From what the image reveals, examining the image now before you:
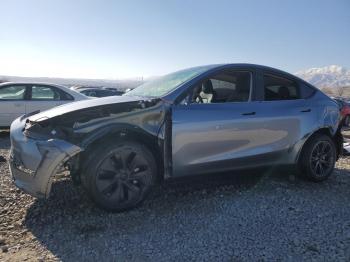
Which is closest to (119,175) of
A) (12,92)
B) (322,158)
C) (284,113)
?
(284,113)

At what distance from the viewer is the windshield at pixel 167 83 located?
4773 mm

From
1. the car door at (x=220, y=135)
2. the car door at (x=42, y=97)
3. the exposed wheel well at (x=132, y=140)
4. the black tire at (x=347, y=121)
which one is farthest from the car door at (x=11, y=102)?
the black tire at (x=347, y=121)

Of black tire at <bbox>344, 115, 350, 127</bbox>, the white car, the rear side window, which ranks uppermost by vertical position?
the rear side window

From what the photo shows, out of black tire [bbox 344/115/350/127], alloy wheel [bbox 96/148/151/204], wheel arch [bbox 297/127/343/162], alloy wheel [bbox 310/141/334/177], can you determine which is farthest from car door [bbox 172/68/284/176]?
black tire [bbox 344/115/350/127]

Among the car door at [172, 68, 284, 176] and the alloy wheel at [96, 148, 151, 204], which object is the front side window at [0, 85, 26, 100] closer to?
the car door at [172, 68, 284, 176]

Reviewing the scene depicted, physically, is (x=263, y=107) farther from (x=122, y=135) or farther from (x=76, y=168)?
(x=76, y=168)

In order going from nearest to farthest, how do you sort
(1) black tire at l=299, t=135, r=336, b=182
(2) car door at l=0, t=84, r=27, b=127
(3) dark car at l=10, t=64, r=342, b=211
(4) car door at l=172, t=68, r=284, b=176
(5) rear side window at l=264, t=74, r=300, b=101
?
(3) dark car at l=10, t=64, r=342, b=211 < (4) car door at l=172, t=68, r=284, b=176 < (5) rear side window at l=264, t=74, r=300, b=101 < (1) black tire at l=299, t=135, r=336, b=182 < (2) car door at l=0, t=84, r=27, b=127

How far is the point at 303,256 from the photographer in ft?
11.1

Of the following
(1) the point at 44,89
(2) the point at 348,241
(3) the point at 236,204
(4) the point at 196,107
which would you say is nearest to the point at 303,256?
(2) the point at 348,241

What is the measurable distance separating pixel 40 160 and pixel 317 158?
384 centimetres

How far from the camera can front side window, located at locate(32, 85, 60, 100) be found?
33.6ft

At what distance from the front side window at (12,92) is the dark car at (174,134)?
596cm

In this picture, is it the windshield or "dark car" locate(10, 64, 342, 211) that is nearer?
"dark car" locate(10, 64, 342, 211)

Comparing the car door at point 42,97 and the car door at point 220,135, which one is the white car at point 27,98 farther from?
the car door at point 220,135
